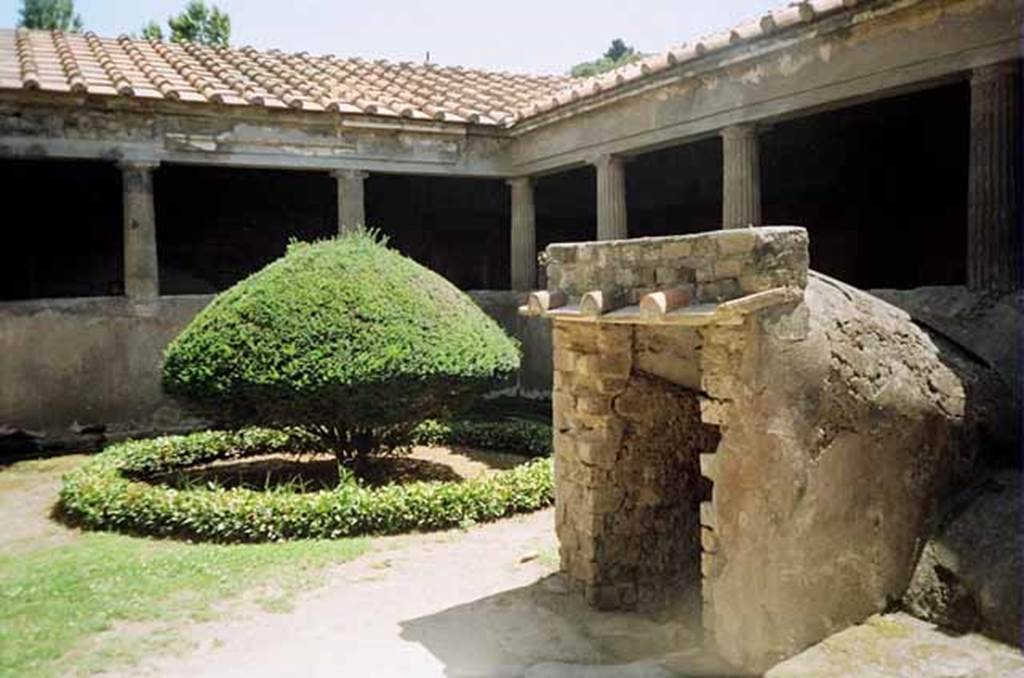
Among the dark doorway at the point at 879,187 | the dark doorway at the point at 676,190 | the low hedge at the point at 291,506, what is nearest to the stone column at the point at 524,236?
the dark doorway at the point at 676,190

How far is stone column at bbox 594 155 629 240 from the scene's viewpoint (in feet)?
35.6

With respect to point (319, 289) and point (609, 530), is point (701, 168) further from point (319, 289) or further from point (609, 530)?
point (609, 530)

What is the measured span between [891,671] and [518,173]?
979 cm

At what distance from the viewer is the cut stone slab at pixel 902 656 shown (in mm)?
3896

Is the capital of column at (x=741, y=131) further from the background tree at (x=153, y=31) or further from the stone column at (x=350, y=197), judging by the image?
the background tree at (x=153, y=31)

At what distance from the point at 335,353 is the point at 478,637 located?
10.9 feet

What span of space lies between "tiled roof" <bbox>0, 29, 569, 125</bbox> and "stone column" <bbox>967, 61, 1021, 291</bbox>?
23.2 feet

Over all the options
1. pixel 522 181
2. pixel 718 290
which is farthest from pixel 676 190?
pixel 718 290

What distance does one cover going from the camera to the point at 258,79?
486 inches

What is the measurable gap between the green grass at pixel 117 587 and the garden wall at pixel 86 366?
442 cm

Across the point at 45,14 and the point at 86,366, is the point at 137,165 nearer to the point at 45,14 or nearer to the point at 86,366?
the point at 86,366

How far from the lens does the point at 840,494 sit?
4.25 meters

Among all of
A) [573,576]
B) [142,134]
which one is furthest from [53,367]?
[573,576]

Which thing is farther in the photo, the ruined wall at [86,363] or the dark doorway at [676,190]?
the dark doorway at [676,190]
